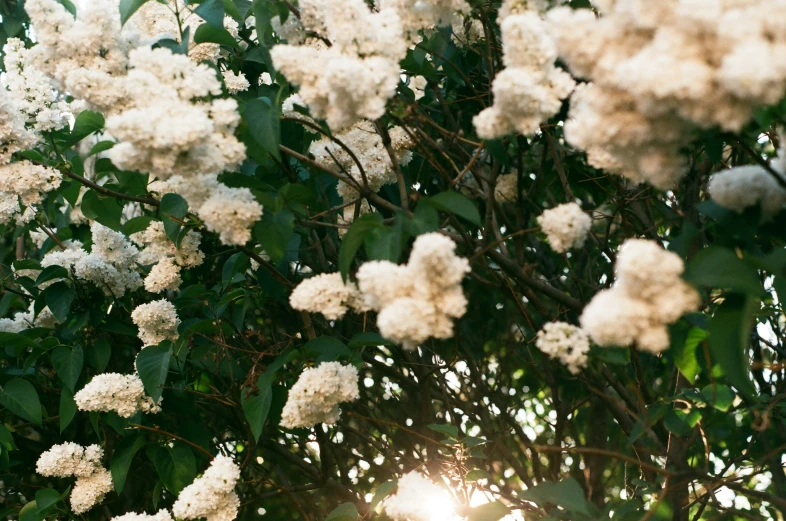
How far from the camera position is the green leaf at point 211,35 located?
6.81ft

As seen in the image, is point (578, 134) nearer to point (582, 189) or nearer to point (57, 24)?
point (57, 24)

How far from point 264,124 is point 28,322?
6.29ft

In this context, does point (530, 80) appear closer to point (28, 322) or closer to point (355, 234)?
point (355, 234)

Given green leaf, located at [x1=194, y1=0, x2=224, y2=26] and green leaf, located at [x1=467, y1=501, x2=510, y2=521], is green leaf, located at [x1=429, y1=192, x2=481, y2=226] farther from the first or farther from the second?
green leaf, located at [x1=194, y1=0, x2=224, y2=26]

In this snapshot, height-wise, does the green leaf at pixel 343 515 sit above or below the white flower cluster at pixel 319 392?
below

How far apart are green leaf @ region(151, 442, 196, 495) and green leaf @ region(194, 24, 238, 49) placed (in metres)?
1.26

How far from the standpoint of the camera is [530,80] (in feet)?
4.36

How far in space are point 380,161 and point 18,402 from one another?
4.74 ft

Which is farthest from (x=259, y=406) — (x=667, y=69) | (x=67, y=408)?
(x=667, y=69)

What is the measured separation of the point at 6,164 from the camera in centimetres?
216

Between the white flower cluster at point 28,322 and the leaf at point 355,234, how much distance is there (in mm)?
1799

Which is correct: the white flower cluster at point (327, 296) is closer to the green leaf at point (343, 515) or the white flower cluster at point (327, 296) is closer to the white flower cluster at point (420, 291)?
the white flower cluster at point (420, 291)

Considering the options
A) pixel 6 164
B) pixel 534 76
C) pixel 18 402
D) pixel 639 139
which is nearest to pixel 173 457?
pixel 18 402

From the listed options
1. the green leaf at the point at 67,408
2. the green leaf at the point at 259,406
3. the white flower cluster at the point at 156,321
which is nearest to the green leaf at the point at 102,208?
the white flower cluster at the point at 156,321
